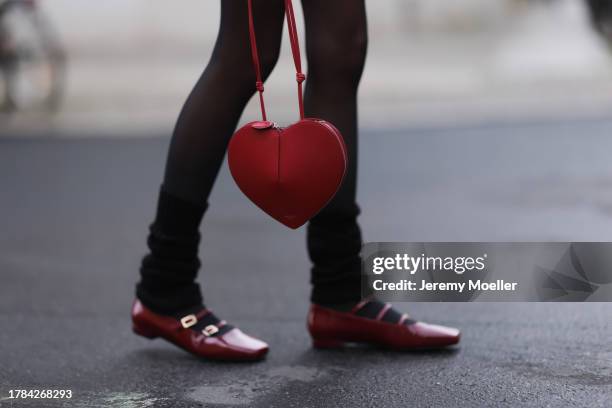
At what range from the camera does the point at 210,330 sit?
216 centimetres

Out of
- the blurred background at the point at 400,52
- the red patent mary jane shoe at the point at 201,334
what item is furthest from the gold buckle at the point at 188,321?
the blurred background at the point at 400,52

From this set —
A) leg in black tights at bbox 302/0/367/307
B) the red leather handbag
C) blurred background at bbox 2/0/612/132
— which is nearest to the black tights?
leg in black tights at bbox 302/0/367/307

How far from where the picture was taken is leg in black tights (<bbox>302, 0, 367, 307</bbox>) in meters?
2.05

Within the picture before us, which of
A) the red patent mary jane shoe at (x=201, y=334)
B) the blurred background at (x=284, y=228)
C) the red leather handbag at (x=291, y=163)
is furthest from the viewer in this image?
the red patent mary jane shoe at (x=201, y=334)

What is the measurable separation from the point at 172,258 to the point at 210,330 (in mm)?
158

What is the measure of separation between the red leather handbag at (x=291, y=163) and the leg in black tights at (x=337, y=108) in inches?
6.5

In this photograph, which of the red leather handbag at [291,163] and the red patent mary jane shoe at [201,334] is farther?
the red patent mary jane shoe at [201,334]

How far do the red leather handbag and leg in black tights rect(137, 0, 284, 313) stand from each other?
183mm

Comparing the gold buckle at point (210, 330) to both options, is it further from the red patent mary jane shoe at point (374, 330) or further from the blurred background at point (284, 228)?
the red patent mary jane shoe at point (374, 330)

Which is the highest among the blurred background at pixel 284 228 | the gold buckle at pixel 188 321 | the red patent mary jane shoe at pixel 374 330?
the gold buckle at pixel 188 321

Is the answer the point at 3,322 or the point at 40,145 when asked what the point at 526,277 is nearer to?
the point at 3,322

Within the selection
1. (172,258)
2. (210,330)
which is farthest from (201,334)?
(172,258)

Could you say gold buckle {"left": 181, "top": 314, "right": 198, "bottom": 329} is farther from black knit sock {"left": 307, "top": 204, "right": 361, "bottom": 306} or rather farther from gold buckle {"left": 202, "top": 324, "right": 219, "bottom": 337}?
black knit sock {"left": 307, "top": 204, "right": 361, "bottom": 306}

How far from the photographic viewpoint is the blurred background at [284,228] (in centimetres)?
197
